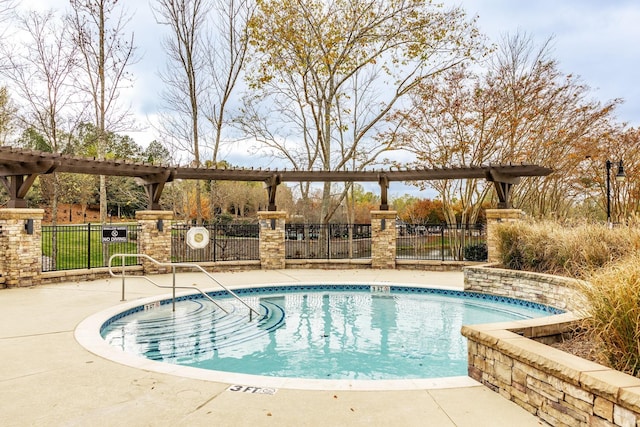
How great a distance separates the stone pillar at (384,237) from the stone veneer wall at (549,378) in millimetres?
8897

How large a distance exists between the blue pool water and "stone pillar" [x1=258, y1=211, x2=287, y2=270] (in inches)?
121

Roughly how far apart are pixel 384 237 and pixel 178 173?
6638mm

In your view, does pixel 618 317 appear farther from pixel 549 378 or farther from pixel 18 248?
pixel 18 248

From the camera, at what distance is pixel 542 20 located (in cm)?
1639

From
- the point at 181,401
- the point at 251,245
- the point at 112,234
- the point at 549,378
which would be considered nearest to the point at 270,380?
the point at 181,401

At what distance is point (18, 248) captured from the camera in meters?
9.80

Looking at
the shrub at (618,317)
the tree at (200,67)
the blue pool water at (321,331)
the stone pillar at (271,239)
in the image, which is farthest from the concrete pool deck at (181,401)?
the tree at (200,67)

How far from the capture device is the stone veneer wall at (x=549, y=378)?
2693mm

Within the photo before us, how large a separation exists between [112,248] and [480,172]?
17.4 m

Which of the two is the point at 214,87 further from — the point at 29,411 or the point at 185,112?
the point at 29,411

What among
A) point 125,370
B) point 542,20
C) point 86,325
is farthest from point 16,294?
point 542,20

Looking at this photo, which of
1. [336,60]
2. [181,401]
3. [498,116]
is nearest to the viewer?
[181,401]

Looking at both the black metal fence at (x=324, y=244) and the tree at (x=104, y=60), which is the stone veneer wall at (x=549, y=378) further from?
the tree at (x=104, y=60)

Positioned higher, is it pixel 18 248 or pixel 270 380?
pixel 18 248
